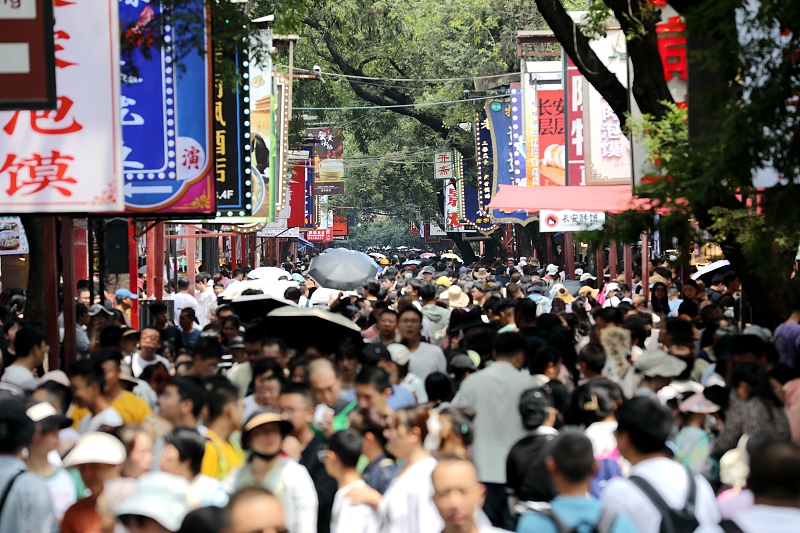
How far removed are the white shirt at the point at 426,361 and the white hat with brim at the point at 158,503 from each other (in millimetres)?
4554

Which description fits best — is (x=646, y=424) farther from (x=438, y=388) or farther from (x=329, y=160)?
(x=329, y=160)

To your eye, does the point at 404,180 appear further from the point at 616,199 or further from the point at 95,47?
the point at 95,47

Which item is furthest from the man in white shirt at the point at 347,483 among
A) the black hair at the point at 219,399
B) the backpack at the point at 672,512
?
the backpack at the point at 672,512

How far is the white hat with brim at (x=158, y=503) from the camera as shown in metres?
4.27

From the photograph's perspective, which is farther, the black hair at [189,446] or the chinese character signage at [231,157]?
the chinese character signage at [231,157]

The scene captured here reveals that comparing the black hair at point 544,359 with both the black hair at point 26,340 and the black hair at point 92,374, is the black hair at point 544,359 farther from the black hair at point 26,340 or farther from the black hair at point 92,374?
the black hair at point 26,340

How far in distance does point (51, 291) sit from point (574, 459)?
7.34m

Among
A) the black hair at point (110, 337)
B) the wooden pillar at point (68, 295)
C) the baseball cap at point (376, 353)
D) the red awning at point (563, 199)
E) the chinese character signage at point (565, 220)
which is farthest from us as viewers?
the chinese character signage at point (565, 220)

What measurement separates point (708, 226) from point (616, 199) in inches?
161

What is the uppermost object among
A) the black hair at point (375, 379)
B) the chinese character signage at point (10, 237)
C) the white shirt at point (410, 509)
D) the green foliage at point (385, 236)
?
the chinese character signage at point (10, 237)

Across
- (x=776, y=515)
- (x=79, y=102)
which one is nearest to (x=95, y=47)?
(x=79, y=102)

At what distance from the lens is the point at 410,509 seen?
5309 millimetres

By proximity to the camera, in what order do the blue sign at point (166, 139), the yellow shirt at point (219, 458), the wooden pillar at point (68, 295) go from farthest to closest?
the blue sign at point (166, 139) < the wooden pillar at point (68, 295) < the yellow shirt at point (219, 458)

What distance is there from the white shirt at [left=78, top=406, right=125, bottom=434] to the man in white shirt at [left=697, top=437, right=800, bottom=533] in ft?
12.3
